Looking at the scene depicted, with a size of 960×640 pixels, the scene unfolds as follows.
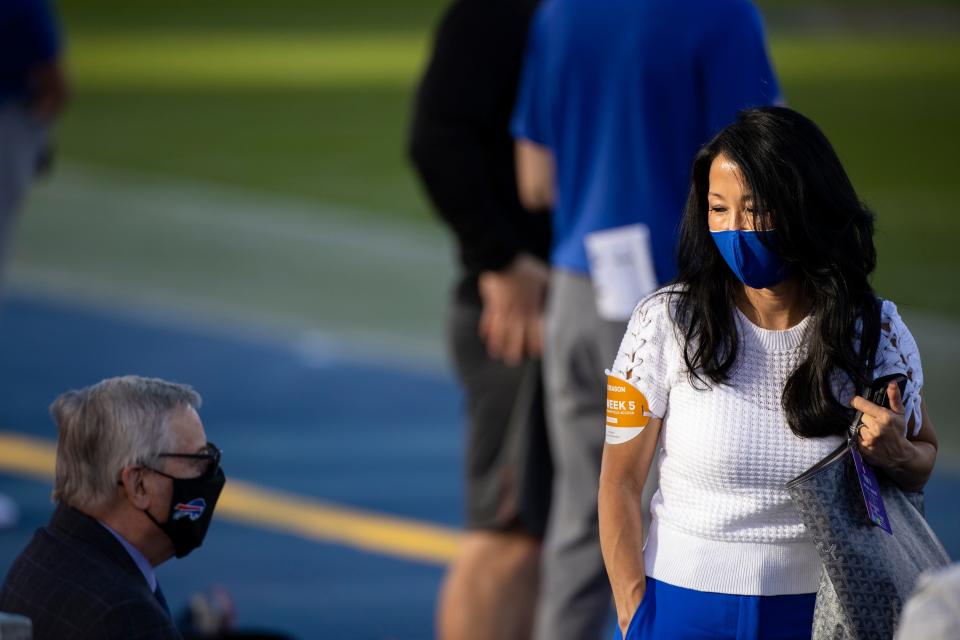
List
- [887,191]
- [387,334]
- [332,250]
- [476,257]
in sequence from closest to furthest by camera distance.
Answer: [476,257]
[387,334]
[332,250]
[887,191]

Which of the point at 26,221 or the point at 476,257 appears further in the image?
the point at 26,221

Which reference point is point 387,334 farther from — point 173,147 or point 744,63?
point 173,147

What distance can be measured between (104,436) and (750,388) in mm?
1167

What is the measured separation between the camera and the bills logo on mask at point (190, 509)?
3.22 m

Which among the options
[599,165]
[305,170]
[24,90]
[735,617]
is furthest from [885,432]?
[305,170]

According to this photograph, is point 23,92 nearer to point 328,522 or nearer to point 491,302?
point 328,522

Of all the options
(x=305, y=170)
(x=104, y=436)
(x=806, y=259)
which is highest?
(x=806, y=259)

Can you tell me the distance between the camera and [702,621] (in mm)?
3045

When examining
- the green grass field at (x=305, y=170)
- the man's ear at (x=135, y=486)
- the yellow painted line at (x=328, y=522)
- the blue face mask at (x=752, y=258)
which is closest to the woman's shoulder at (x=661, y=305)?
the blue face mask at (x=752, y=258)

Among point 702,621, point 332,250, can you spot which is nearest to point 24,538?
point 702,621

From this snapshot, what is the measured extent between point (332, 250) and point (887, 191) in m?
6.79

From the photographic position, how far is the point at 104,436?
10.4 ft

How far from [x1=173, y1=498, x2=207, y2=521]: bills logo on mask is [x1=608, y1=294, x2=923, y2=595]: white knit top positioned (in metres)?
0.83

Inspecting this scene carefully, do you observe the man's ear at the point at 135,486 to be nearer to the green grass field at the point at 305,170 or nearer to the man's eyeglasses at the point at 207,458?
the man's eyeglasses at the point at 207,458
